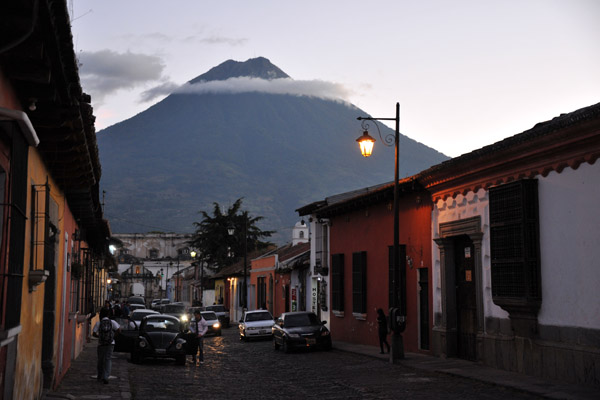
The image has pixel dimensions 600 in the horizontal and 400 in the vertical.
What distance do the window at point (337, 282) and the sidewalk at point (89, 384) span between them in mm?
10460

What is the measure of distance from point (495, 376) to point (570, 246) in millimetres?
3196

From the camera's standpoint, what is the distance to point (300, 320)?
86.5ft

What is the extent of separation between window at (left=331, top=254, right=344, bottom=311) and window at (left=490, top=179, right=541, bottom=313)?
13720mm

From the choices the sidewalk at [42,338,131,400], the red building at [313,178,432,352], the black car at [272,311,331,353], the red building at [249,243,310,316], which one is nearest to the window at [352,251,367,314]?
the red building at [313,178,432,352]

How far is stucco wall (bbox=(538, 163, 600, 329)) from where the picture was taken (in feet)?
44.8

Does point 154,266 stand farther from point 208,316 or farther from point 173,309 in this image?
point 208,316

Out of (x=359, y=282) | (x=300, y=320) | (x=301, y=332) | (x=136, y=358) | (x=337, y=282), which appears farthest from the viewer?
(x=337, y=282)

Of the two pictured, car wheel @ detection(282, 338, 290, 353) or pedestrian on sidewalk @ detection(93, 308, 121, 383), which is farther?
car wheel @ detection(282, 338, 290, 353)

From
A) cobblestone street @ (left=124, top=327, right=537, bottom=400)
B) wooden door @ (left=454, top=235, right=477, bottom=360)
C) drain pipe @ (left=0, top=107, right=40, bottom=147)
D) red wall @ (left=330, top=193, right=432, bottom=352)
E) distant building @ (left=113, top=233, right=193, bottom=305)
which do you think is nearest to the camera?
drain pipe @ (left=0, top=107, right=40, bottom=147)

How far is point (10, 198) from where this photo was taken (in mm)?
7004

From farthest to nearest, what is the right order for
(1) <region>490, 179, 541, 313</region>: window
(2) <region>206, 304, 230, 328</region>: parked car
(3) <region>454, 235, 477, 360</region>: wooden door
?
1. (2) <region>206, 304, 230, 328</region>: parked car
2. (3) <region>454, 235, 477, 360</region>: wooden door
3. (1) <region>490, 179, 541, 313</region>: window

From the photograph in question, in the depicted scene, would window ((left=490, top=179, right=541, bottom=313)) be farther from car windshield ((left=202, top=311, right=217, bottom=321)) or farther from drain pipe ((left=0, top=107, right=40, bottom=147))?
car windshield ((left=202, top=311, right=217, bottom=321))

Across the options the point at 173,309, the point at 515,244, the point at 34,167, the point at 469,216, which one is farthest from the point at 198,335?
the point at 173,309

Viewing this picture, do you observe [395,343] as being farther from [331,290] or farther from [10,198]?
[10,198]
